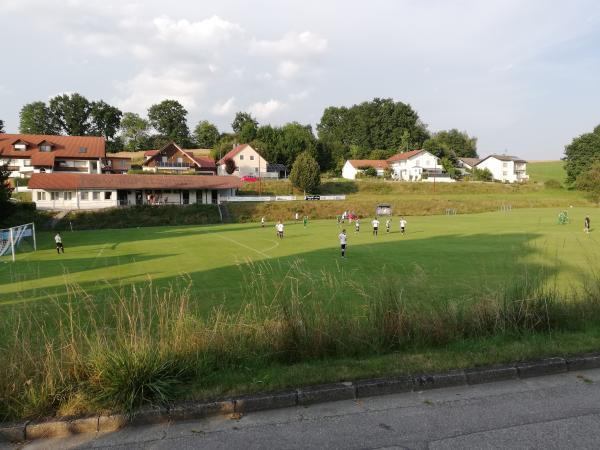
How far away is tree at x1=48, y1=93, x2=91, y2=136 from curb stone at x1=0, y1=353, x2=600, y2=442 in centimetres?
11071

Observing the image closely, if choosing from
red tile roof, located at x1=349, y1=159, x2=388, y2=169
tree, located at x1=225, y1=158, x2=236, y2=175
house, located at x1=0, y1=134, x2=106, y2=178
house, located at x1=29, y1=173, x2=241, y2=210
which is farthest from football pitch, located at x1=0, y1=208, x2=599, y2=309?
red tile roof, located at x1=349, y1=159, x2=388, y2=169

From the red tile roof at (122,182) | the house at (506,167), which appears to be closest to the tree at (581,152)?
the house at (506,167)

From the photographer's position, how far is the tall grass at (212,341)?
487cm

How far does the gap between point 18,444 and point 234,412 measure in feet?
6.96

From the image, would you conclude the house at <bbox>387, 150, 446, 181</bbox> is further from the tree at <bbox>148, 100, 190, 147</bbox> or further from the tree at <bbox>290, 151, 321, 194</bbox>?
the tree at <bbox>148, 100, 190, 147</bbox>

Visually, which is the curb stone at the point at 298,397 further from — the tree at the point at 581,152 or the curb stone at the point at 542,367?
the tree at the point at 581,152

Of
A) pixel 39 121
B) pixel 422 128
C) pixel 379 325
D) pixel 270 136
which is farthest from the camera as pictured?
pixel 422 128

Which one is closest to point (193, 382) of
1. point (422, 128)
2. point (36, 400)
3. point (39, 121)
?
point (36, 400)

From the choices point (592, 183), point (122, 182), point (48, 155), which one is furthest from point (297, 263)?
point (592, 183)

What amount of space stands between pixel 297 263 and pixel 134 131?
380ft

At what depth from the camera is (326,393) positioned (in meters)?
5.06

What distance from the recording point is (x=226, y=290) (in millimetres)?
13586

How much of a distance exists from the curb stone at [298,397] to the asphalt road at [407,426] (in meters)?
0.10

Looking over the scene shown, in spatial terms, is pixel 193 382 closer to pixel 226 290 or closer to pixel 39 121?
pixel 226 290
